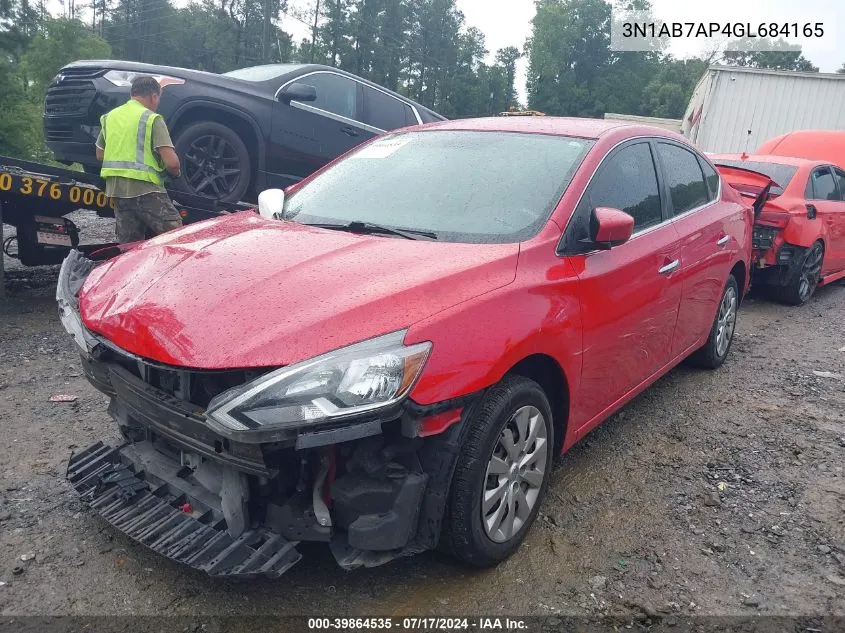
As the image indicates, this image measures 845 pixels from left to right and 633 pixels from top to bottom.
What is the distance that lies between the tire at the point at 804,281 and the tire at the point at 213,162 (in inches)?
228

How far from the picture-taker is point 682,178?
423cm

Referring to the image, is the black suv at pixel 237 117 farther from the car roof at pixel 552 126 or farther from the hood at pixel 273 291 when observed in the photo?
the hood at pixel 273 291

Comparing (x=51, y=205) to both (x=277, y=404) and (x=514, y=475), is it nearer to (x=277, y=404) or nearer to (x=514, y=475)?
(x=277, y=404)

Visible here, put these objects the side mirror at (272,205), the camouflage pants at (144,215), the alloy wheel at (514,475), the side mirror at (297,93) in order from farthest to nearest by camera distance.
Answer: the side mirror at (297,93) → the camouflage pants at (144,215) → the side mirror at (272,205) → the alloy wheel at (514,475)

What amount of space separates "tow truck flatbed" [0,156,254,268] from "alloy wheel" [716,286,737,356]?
4190mm

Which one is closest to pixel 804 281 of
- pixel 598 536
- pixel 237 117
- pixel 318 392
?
pixel 598 536

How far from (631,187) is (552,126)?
536 mm

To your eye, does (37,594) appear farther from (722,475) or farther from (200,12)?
(200,12)

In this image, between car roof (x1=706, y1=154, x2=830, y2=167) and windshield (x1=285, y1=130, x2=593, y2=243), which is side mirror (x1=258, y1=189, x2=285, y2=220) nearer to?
windshield (x1=285, y1=130, x2=593, y2=243)

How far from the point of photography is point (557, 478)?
3459 mm

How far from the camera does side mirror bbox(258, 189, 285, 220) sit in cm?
349

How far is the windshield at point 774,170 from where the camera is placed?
24.3ft

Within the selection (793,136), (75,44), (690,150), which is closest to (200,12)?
(75,44)

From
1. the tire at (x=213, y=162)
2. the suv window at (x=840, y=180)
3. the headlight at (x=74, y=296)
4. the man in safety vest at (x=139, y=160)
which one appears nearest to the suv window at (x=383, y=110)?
the tire at (x=213, y=162)
